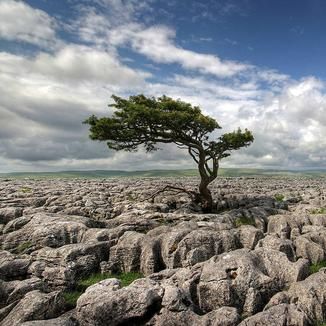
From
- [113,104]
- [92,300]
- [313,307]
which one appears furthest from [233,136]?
[92,300]

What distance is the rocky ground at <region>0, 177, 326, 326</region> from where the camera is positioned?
15.2 meters

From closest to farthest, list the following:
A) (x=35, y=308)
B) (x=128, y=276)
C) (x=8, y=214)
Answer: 1. (x=35, y=308)
2. (x=128, y=276)
3. (x=8, y=214)

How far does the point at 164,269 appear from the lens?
2388 cm

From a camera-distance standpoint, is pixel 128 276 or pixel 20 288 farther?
pixel 128 276

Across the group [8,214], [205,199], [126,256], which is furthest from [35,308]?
[205,199]

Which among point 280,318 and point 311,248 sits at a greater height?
point 311,248

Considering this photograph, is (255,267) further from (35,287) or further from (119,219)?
(119,219)

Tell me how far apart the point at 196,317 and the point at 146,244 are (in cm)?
1104

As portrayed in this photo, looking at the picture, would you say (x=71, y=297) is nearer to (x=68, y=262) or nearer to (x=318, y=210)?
(x=68, y=262)

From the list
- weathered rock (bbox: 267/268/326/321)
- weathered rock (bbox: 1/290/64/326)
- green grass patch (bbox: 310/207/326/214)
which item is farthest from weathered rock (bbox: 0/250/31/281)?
green grass patch (bbox: 310/207/326/214)

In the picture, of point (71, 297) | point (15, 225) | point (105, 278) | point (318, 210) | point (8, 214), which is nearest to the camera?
point (71, 297)

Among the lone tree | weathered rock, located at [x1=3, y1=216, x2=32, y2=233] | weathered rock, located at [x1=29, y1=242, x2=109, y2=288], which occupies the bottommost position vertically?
weathered rock, located at [x1=29, y1=242, x2=109, y2=288]

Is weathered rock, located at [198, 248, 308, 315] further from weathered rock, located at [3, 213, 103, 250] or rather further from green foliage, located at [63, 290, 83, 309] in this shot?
weathered rock, located at [3, 213, 103, 250]

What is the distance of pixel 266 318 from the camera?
13.8 metres
